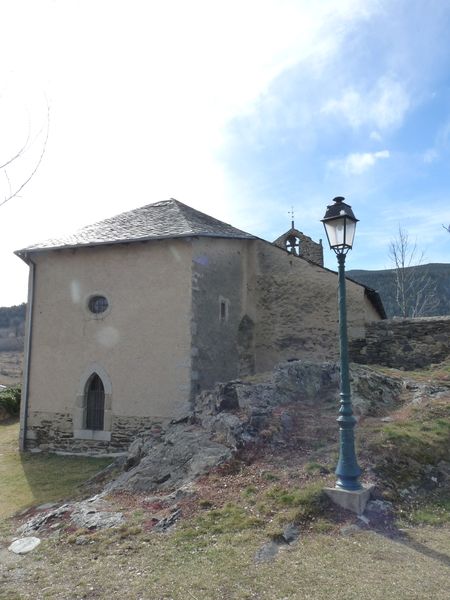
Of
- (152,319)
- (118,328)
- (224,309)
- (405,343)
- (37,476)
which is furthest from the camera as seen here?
(224,309)

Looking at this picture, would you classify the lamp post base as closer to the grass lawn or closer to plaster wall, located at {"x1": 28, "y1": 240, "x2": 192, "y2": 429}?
the grass lawn

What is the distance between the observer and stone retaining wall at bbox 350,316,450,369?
12492mm

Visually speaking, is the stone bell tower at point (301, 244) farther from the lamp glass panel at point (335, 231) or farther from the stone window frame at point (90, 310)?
the lamp glass panel at point (335, 231)

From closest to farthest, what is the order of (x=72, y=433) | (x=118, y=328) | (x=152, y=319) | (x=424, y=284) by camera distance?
(x=152, y=319) → (x=118, y=328) → (x=72, y=433) → (x=424, y=284)

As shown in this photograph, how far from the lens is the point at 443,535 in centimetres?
502

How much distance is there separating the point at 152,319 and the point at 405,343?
22.4 ft

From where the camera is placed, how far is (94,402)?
40.8 feet

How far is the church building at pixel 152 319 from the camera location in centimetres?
1180

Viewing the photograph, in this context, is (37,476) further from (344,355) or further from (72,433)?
(344,355)

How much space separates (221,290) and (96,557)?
8547 mm

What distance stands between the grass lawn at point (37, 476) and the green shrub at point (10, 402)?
18.7 ft

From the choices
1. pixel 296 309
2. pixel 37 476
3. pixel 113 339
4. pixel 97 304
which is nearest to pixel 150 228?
pixel 97 304

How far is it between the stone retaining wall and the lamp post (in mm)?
7658

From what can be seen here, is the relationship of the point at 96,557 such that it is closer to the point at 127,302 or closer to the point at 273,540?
the point at 273,540
